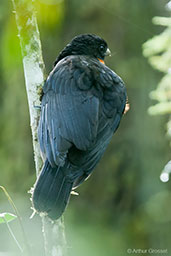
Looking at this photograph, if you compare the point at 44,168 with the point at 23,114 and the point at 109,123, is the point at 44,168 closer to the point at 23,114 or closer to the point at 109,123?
the point at 109,123

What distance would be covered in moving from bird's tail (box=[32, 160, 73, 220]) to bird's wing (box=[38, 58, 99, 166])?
0.28 feet

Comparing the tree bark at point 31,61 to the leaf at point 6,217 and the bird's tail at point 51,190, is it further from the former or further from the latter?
the leaf at point 6,217

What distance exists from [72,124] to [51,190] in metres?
0.52

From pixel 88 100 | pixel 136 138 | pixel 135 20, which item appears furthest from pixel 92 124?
pixel 135 20

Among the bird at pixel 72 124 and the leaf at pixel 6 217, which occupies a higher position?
the bird at pixel 72 124

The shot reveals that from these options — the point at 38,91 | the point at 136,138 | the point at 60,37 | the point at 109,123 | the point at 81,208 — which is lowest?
the point at 81,208

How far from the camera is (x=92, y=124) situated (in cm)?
329

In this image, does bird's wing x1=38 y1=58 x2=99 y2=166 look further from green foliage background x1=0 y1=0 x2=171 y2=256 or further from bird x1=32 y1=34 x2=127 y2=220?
green foliage background x1=0 y1=0 x2=171 y2=256

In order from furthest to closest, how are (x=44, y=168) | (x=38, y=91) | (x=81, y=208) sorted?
(x=81, y=208) < (x=38, y=91) < (x=44, y=168)

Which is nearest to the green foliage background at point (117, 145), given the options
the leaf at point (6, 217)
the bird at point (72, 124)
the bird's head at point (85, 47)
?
the bird's head at point (85, 47)

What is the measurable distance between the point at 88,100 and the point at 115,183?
4298 millimetres

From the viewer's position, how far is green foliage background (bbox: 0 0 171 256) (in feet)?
24.2

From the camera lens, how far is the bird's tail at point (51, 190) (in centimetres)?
296

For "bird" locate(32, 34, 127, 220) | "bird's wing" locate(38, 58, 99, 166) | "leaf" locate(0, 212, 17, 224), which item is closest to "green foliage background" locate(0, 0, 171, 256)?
"bird" locate(32, 34, 127, 220)
